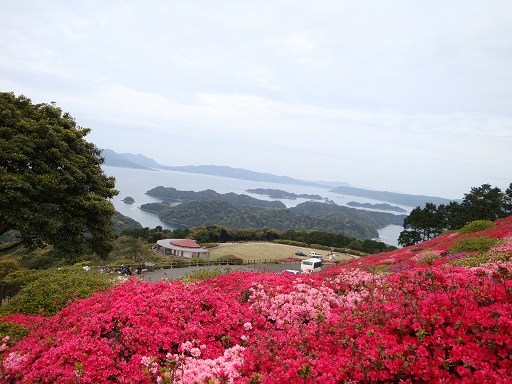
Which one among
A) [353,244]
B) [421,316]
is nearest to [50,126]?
[421,316]

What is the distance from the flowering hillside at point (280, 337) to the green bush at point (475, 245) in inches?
359

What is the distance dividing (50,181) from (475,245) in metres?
16.7

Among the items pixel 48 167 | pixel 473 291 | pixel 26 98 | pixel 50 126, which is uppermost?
pixel 26 98

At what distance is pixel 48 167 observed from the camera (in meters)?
11.4

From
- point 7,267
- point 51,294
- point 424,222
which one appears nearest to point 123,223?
point 7,267

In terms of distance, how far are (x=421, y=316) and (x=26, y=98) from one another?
1536 centimetres

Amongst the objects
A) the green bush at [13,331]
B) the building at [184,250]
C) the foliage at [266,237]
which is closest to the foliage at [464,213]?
the foliage at [266,237]

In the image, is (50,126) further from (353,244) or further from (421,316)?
(353,244)

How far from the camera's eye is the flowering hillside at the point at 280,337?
321cm

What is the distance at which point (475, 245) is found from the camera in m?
13.4

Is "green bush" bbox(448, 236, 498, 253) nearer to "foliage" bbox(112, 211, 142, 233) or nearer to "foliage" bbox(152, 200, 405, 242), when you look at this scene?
"foliage" bbox(112, 211, 142, 233)

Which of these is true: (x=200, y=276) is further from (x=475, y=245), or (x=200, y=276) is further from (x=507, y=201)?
(x=507, y=201)

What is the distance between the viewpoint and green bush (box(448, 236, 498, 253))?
12.9 m

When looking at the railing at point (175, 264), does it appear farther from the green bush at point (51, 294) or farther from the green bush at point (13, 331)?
the green bush at point (13, 331)
